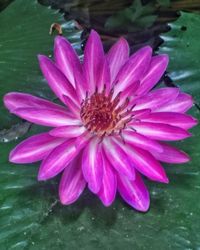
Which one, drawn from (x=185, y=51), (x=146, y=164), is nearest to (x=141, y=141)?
(x=146, y=164)

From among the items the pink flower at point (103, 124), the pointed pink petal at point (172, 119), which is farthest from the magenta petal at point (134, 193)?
the pointed pink petal at point (172, 119)

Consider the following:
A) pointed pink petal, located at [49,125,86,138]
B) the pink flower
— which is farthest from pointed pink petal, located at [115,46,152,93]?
pointed pink petal, located at [49,125,86,138]

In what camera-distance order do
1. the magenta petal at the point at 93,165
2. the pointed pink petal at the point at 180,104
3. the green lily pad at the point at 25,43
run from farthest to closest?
1. the green lily pad at the point at 25,43
2. the pointed pink petal at the point at 180,104
3. the magenta petal at the point at 93,165

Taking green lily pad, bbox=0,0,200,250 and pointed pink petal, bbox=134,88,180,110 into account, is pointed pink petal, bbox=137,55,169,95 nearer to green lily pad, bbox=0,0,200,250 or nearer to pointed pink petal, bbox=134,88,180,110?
pointed pink petal, bbox=134,88,180,110

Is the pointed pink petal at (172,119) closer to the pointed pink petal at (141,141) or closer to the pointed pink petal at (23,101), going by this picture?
the pointed pink petal at (141,141)

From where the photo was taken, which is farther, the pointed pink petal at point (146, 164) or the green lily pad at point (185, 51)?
the green lily pad at point (185, 51)

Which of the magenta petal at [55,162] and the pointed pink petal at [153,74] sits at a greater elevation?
the pointed pink petal at [153,74]
